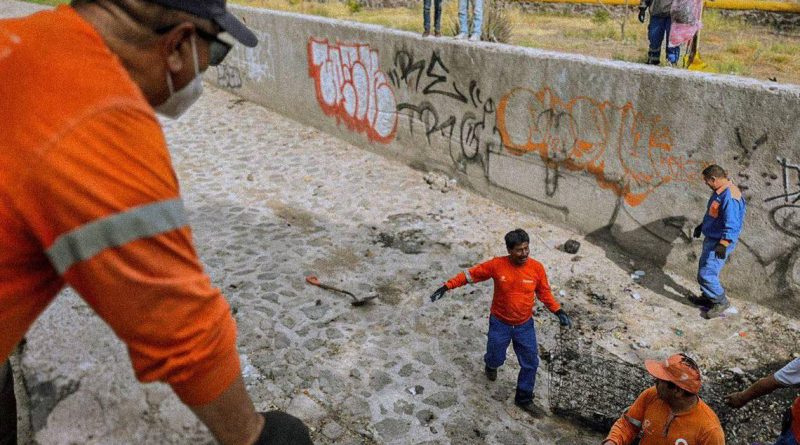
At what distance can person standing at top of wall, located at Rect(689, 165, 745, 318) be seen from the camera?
545cm

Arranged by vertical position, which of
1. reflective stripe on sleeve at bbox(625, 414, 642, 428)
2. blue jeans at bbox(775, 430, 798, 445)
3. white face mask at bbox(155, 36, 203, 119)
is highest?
white face mask at bbox(155, 36, 203, 119)

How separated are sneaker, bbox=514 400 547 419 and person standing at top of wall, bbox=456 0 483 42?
5699 millimetres

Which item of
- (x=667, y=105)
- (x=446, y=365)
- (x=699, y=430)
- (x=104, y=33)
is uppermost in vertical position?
(x=104, y=33)

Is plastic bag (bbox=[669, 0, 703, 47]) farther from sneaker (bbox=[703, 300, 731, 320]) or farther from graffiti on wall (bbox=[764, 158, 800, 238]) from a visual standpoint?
sneaker (bbox=[703, 300, 731, 320])

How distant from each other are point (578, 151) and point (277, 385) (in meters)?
4.24

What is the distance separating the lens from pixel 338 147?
10336 mm

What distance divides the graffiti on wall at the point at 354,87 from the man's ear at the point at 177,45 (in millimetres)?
7910

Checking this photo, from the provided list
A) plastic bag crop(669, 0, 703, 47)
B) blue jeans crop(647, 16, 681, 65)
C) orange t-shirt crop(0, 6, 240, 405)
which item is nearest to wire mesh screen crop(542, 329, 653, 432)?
orange t-shirt crop(0, 6, 240, 405)

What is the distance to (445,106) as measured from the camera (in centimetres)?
841

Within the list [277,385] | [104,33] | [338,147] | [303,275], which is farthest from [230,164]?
[104,33]

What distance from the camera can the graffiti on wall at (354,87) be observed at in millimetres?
9367

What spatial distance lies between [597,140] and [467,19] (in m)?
3.29

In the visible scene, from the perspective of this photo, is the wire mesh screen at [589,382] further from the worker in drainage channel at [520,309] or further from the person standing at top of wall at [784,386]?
the person standing at top of wall at [784,386]

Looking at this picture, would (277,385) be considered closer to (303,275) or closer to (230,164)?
(303,275)
